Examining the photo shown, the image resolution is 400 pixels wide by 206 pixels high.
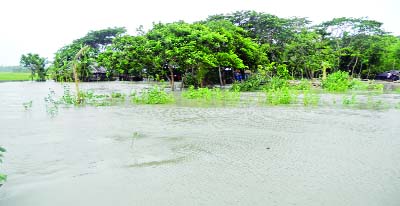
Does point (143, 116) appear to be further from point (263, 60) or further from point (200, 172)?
point (263, 60)

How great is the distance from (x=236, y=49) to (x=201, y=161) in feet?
68.5

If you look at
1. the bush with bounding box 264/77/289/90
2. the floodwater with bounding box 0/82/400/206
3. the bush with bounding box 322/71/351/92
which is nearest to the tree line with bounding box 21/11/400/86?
the bush with bounding box 264/77/289/90

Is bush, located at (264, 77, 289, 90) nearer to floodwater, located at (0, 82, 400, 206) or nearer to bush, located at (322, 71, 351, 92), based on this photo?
bush, located at (322, 71, 351, 92)

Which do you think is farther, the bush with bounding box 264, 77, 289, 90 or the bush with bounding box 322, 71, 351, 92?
the bush with bounding box 322, 71, 351, 92

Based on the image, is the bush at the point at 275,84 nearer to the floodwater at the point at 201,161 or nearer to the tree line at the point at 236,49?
the tree line at the point at 236,49

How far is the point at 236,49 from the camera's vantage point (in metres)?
26.5

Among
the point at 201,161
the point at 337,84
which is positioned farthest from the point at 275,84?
the point at 201,161

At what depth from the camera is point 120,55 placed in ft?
72.9

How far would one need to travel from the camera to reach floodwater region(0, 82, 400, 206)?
185 inches

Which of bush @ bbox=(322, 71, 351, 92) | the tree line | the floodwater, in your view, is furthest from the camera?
bush @ bbox=(322, 71, 351, 92)

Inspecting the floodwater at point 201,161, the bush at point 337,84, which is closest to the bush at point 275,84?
the bush at point 337,84

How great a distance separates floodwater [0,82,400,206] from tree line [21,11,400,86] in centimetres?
1115

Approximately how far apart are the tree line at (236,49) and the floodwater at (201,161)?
1115 cm

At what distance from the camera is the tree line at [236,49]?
72.4 feet
